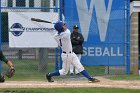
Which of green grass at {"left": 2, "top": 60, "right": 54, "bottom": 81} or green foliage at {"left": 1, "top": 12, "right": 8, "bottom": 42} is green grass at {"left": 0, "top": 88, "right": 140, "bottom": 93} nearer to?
green grass at {"left": 2, "top": 60, "right": 54, "bottom": 81}

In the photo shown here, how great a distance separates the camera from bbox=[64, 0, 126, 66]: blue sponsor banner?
62.3ft

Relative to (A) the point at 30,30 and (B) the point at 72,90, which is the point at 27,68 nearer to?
(A) the point at 30,30

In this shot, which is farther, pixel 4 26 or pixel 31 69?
pixel 31 69

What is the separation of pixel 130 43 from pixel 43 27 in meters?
3.69

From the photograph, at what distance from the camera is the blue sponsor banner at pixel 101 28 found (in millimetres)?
18984

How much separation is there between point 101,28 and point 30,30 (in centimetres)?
287

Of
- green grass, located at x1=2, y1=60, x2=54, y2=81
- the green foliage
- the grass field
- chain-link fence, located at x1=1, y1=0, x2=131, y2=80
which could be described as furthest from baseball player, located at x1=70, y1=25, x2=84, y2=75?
the green foliage

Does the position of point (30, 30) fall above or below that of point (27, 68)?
above

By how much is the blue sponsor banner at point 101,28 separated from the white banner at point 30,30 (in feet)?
3.30

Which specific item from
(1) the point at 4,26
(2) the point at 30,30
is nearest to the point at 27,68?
(2) the point at 30,30

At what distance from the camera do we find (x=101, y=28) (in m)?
19.1

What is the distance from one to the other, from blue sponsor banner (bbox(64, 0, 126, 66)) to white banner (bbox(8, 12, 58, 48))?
3.30ft

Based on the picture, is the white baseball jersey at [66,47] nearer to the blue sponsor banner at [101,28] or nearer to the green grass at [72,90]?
the green grass at [72,90]

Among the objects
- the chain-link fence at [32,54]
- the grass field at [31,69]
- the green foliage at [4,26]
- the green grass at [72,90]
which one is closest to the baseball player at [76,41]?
the chain-link fence at [32,54]
